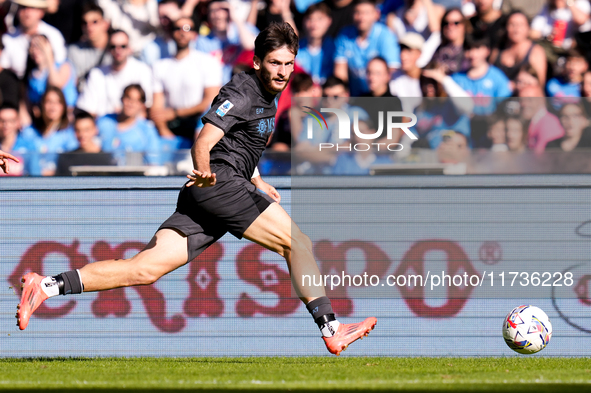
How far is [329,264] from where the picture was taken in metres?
7.64

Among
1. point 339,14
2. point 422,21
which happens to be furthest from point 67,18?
point 422,21

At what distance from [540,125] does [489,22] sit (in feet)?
6.31

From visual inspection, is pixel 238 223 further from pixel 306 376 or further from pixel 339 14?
pixel 339 14

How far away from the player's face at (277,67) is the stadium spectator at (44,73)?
438cm

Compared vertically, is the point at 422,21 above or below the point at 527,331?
above

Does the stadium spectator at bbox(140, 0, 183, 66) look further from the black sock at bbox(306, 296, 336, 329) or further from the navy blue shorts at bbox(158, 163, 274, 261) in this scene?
the black sock at bbox(306, 296, 336, 329)

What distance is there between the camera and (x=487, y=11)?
9.13 m

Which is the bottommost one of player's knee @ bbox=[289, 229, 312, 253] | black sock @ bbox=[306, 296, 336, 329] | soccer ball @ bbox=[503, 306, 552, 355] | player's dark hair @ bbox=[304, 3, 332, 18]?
soccer ball @ bbox=[503, 306, 552, 355]

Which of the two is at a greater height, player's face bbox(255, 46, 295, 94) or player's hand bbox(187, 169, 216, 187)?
player's face bbox(255, 46, 295, 94)

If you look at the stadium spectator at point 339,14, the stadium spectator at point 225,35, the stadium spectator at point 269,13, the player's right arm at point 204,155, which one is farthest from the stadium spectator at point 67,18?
the player's right arm at point 204,155

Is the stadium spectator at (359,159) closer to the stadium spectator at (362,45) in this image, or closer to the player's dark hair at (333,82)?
the player's dark hair at (333,82)

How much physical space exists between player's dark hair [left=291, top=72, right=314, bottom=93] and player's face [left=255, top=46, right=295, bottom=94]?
3.14m

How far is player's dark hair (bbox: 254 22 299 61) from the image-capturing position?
5.29m

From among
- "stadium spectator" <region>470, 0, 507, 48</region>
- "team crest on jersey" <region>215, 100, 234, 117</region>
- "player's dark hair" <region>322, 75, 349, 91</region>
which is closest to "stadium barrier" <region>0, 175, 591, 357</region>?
"player's dark hair" <region>322, 75, 349, 91</region>
